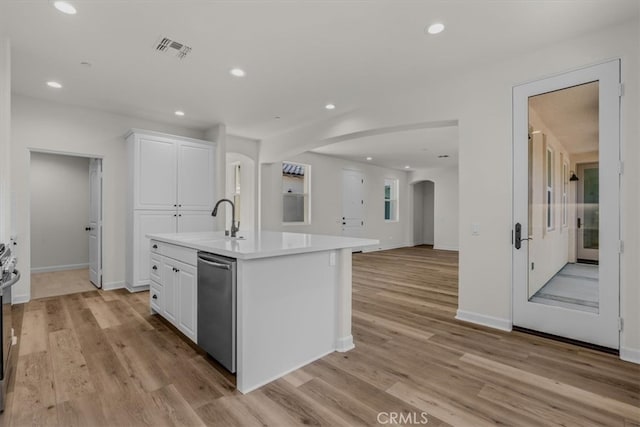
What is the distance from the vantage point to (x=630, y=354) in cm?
243

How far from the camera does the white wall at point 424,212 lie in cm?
1126

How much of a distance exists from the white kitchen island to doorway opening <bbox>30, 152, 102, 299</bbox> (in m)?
4.10

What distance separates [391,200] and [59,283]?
854cm

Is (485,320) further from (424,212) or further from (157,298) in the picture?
(424,212)

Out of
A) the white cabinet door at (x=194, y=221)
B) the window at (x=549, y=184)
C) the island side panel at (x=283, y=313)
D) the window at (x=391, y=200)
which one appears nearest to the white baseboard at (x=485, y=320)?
the window at (x=549, y=184)

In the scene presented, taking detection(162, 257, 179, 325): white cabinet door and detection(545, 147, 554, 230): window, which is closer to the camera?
detection(162, 257, 179, 325): white cabinet door

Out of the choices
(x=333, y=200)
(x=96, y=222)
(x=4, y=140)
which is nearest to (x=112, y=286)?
(x=96, y=222)

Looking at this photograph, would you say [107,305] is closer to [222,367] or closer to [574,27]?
[222,367]

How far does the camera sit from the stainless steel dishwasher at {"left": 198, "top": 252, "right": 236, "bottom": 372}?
208 centimetres

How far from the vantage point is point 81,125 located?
451 centimetres

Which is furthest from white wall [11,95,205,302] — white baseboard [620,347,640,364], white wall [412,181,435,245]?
white wall [412,181,435,245]

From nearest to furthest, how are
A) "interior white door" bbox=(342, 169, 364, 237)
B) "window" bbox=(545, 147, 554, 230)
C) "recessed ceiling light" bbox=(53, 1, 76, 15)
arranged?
"recessed ceiling light" bbox=(53, 1, 76, 15) < "window" bbox=(545, 147, 554, 230) < "interior white door" bbox=(342, 169, 364, 237)

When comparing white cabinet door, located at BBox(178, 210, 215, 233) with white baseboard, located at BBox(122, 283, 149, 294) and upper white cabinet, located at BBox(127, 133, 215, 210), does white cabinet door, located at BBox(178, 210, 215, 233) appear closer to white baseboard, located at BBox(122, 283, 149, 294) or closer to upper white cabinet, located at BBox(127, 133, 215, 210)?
upper white cabinet, located at BBox(127, 133, 215, 210)

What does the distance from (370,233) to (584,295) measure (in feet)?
21.5
